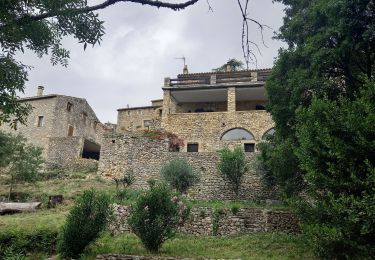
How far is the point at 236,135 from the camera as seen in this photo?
26.7 meters

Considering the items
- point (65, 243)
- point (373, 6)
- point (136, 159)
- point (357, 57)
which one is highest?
point (373, 6)

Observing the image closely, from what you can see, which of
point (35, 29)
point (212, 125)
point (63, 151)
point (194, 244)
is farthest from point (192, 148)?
point (35, 29)

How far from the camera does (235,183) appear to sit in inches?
778

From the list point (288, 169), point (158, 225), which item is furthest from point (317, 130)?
point (158, 225)

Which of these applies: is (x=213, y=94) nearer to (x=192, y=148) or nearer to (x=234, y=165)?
(x=192, y=148)

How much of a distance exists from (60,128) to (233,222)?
21.4 m

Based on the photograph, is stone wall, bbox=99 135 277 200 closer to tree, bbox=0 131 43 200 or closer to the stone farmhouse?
the stone farmhouse

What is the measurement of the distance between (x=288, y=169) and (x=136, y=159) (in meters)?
11.7

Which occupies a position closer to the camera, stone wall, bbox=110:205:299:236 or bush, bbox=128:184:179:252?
bush, bbox=128:184:179:252

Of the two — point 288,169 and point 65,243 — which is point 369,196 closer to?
point 288,169

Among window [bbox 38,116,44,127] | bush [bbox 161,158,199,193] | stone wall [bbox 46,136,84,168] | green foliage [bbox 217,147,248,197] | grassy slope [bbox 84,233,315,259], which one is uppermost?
window [bbox 38,116,44,127]

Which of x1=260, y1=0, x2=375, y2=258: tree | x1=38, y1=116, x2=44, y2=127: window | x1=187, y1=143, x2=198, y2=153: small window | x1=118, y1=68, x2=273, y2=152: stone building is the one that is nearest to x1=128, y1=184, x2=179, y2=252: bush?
x1=260, y1=0, x2=375, y2=258: tree

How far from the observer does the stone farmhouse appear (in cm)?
2083

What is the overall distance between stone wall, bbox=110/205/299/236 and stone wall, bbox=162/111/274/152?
1130 cm
